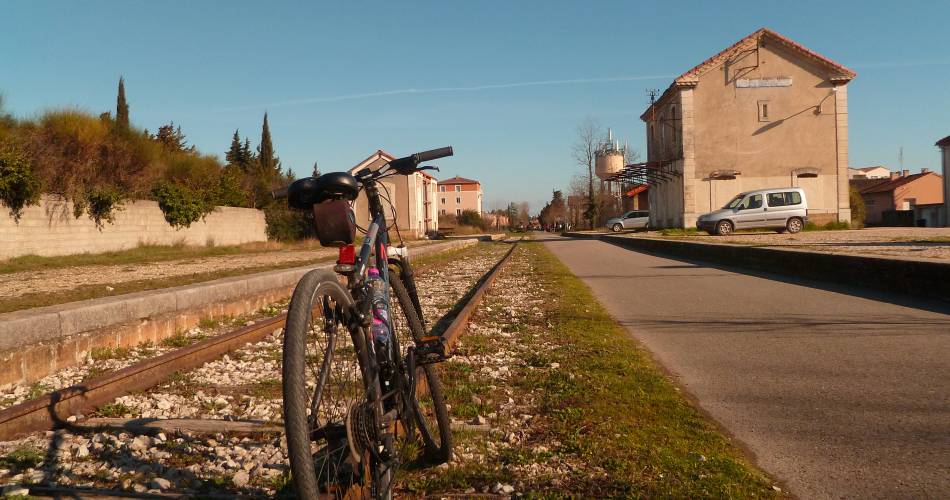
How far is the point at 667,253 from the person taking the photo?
24766 mm

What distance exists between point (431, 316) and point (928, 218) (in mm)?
50555

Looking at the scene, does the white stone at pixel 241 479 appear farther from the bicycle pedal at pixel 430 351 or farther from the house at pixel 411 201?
the house at pixel 411 201

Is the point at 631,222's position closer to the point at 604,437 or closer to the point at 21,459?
the point at 604,437

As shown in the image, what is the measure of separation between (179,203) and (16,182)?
916 centimetres

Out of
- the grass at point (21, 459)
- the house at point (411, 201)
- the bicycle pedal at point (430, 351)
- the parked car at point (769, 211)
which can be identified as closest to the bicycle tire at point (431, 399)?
the bicycle pedal at point (430, 351)

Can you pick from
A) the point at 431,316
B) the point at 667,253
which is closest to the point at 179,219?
the point at 667,253

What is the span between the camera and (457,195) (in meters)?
157

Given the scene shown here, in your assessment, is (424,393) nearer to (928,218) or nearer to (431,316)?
(431,316)

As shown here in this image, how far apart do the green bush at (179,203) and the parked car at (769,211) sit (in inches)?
849

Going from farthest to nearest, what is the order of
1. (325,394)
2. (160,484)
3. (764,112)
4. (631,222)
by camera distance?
(631,222) < (764,112) < (160,484) < (325,394)

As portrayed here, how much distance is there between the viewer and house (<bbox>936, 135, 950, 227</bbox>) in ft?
145

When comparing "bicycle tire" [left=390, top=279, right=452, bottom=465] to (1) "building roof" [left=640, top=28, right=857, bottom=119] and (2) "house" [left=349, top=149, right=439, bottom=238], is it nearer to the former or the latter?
(1) "building roof" [left=640, top=28, right=857, bottom=119]

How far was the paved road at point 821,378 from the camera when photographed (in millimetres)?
3311

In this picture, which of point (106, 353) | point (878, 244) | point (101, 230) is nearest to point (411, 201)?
point (101, 230)
